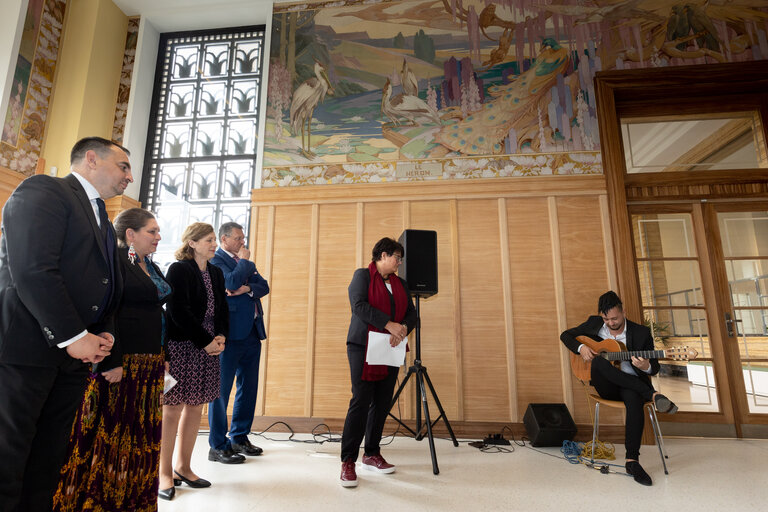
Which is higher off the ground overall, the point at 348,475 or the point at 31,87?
the point at 31,87

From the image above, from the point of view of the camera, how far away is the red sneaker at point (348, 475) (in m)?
2.38

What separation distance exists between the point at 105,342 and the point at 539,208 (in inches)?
152

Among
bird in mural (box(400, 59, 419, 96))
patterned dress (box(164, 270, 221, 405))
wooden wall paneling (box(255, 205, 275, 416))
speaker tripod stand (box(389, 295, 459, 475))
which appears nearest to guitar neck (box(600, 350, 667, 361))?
speaker tripod stand (box(389, 295, 459, 475))

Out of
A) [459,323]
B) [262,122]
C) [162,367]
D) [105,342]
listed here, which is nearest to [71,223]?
[105,342]

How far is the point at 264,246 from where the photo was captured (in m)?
4.47

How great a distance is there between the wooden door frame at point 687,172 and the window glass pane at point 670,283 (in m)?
0.16

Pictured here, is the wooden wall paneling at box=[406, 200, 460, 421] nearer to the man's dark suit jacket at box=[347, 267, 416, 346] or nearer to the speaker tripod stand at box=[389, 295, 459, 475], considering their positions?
the speaker tripod stand at box=[389, 295, 459, 475]

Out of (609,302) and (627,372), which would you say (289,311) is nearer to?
(609,302)

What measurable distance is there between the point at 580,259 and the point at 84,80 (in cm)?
566

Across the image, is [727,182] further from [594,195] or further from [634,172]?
[594,195]

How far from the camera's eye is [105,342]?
144 cm

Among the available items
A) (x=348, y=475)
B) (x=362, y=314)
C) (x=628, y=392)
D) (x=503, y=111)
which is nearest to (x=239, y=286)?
(x=362, y=314)

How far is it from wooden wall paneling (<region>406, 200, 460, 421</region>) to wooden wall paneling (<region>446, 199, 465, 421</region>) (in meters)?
0.02

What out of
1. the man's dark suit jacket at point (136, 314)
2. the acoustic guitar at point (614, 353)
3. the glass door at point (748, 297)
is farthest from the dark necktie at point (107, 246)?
the glass door at point (748, 297)
